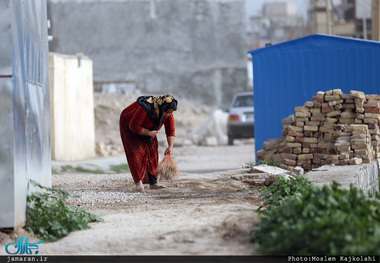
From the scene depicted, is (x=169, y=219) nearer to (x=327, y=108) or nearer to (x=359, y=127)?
(x=359, y=127)

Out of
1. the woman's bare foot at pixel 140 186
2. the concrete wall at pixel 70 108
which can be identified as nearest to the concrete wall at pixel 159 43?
the concrete wall at pixel 70 108

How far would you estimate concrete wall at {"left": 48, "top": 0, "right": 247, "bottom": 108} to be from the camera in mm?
36250

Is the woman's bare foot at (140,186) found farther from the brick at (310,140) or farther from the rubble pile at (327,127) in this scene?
the brick at (310,140)

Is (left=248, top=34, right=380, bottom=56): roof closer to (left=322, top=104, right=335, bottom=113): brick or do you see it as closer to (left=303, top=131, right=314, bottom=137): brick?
(left=322, top=104, right=335, bottom=113): brick

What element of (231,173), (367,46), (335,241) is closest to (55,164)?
(231,173)

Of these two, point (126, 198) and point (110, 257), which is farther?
point (126, 198)

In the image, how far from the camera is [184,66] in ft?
120

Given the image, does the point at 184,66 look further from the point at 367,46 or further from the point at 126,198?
the point at 126,198

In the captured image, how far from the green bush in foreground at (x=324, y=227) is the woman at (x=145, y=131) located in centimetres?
347

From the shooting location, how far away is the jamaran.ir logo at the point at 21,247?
481cm

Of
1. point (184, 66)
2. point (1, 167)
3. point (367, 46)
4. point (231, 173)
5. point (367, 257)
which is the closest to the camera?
point (367, 257)

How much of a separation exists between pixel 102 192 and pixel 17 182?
3201 millimetres

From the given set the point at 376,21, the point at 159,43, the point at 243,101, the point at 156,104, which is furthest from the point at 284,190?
the point at 159,43

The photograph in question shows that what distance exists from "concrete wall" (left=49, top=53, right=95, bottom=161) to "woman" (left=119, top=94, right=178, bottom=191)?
20.2ft
